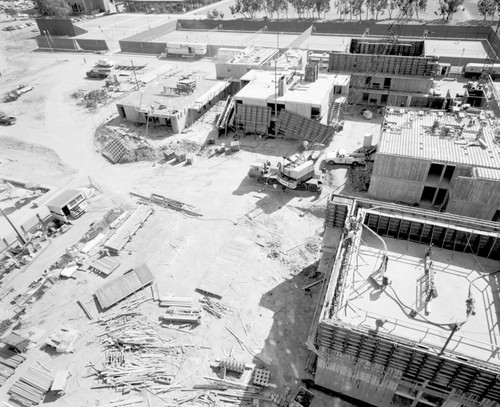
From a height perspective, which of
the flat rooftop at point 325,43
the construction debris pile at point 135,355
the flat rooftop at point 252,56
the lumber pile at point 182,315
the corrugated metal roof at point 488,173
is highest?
the flat rooftop at point 252,56

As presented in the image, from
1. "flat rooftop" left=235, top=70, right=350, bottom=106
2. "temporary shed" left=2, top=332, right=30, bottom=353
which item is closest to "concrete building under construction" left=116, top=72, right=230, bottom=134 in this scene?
"flat rooftop" left=235, top=70, right=350, bottom=106

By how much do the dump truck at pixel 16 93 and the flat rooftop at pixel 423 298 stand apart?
72.2 m

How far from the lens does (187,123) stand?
51.3m

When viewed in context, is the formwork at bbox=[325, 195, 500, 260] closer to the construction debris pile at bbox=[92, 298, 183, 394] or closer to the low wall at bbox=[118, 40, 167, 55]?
the construction debris pile at bbox=[92, 298, 183, 394]

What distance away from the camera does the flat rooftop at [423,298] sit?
17.7m

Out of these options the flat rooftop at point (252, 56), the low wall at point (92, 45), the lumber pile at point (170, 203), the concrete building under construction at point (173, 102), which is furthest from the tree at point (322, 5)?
the lumber pile at point (170, 203)

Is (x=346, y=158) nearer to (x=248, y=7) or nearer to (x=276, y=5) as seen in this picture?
(x=276, y=5)

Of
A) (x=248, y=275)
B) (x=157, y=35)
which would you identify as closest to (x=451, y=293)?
(x=248, y=275)

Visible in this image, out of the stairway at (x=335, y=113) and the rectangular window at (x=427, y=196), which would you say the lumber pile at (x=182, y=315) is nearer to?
the rectangular window at (x=427, y=196)

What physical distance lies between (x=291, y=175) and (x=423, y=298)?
Result: 19829mm

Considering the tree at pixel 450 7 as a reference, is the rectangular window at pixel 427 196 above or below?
below

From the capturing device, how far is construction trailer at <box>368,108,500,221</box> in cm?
3034

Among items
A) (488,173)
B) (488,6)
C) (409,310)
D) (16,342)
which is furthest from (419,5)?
(16,342)

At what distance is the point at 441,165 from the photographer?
32.3 m
